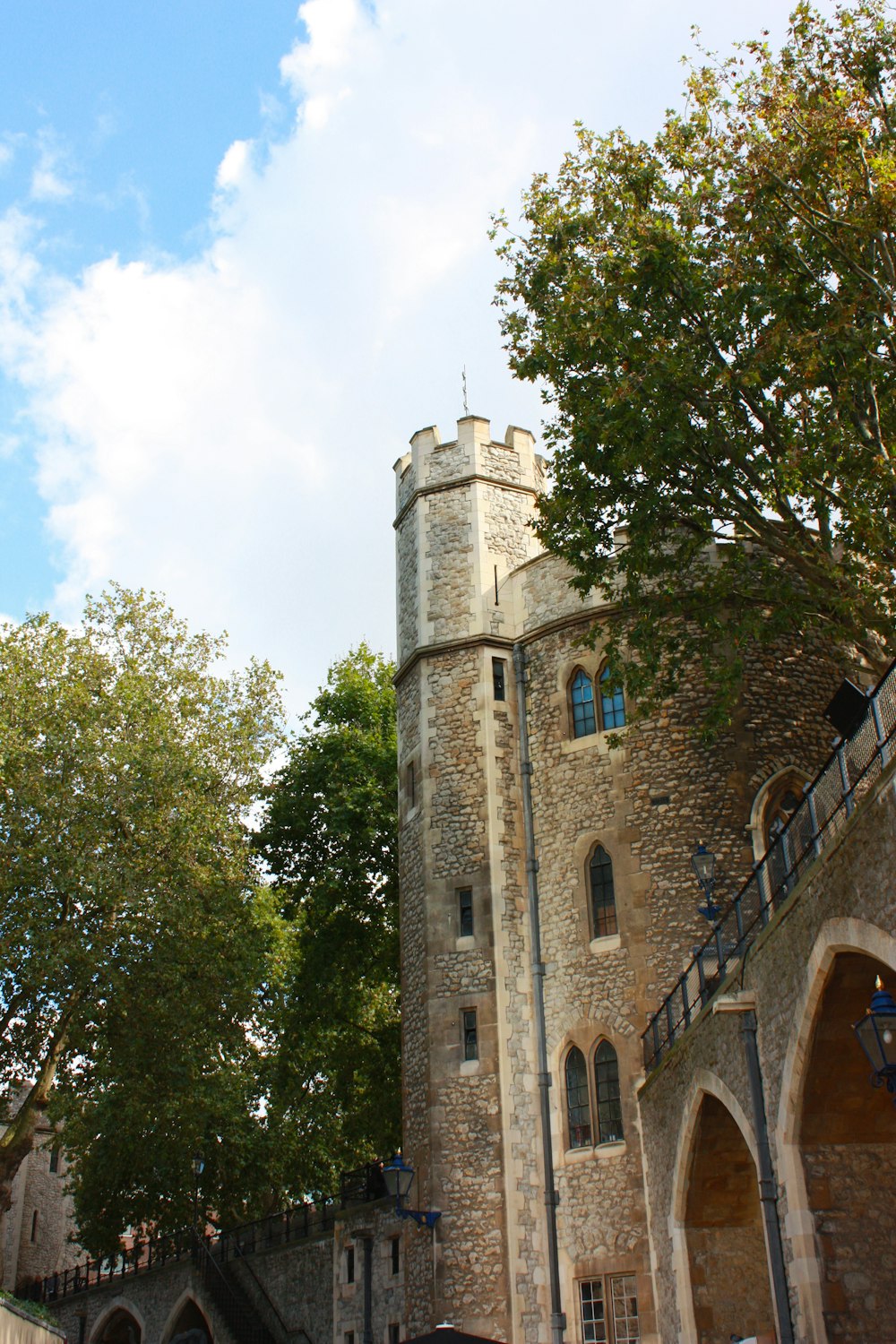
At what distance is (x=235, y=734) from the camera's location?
79.6 feet

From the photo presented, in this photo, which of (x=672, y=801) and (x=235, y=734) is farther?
(x=235, y=734)

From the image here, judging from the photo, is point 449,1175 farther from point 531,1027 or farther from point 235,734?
point 235,734

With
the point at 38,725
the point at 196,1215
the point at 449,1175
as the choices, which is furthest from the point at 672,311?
the point at 196,1215

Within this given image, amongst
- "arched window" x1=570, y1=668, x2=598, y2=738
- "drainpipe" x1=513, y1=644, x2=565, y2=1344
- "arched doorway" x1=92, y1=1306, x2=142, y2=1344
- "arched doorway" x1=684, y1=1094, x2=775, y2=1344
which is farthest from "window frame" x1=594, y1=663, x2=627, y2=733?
"arched doorway" x1=92, y1=1306, x2=142, y2=1344

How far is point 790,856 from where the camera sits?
12336 millimetres

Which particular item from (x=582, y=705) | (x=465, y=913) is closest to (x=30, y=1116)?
(x=465, y=913)

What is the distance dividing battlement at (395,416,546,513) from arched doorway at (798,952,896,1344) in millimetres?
12614

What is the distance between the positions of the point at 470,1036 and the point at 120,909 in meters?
7.09

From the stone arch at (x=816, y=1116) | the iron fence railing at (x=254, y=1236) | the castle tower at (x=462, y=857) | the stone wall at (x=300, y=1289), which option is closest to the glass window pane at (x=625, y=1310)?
the castle tower at (x=462, y=857)

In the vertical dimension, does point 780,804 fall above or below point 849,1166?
above

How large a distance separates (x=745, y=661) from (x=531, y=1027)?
6.06 m

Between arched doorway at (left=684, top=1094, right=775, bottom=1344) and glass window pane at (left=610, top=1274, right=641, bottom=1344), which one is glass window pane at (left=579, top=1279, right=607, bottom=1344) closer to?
glass window pane at (left=610, top=1274, right=641, bottom=1344)

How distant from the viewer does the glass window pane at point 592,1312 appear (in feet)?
52.7

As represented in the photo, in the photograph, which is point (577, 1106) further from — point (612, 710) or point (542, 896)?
point (612, 710)
